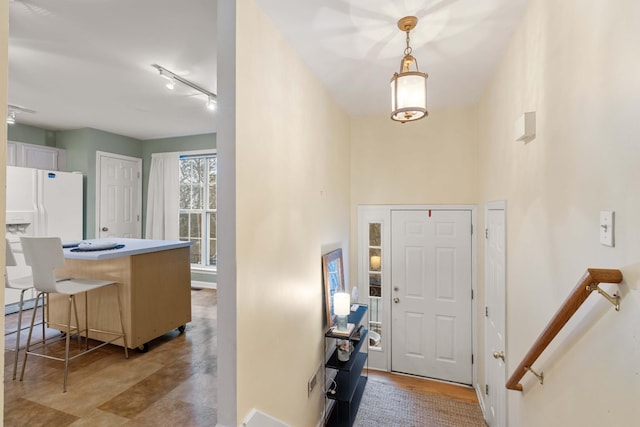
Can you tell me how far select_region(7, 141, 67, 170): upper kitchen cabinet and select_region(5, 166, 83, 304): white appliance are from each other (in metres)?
0.25

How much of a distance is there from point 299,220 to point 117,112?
11.5ft

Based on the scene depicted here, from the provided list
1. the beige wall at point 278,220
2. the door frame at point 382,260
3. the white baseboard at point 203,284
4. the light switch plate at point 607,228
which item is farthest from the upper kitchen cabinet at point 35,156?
the light switch plate at point 607,228

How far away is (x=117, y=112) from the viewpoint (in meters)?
4.11

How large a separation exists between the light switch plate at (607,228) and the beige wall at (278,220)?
1464mm

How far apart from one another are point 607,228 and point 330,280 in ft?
7.04

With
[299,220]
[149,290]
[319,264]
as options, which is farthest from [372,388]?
[149,290]

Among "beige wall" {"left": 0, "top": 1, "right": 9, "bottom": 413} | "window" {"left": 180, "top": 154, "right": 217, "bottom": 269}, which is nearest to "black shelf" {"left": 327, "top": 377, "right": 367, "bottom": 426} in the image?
"beige wall" {"left": 0, "top": 1, "right": 9, "bottom": 413}

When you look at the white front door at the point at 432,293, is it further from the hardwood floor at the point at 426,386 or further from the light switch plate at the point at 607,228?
the light switch plate at the point at 607,228

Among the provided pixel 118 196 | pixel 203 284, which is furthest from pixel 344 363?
pixel 118 196

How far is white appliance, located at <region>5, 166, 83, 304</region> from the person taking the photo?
3.91m

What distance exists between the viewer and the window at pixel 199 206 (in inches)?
210

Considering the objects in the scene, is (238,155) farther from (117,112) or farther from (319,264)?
(117,112)

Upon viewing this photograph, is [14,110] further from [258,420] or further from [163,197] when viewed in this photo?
[258,420]

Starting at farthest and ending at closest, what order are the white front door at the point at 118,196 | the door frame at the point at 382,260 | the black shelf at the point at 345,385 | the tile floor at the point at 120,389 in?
the white front door at the point at 118,196 → the door frame at the point at 382,260 → the black shelf at the point at 345,385 → the tile floor at the point at 120,389
